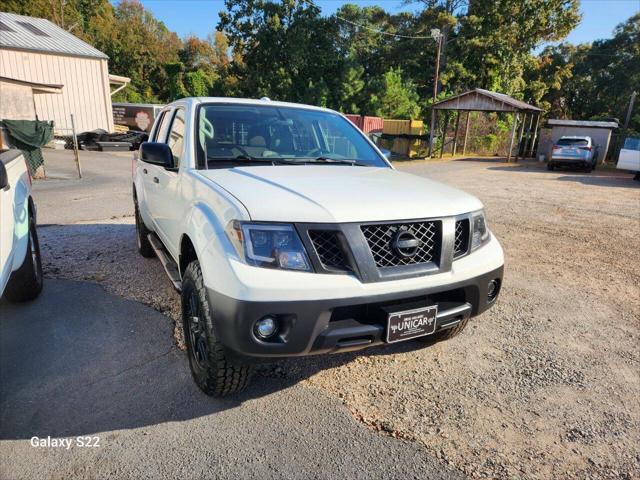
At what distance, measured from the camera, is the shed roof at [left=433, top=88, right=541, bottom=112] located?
22297mm

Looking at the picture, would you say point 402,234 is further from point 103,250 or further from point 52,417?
point 103,250

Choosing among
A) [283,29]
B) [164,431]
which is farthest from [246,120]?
[283,29]

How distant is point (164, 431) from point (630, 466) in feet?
8.27

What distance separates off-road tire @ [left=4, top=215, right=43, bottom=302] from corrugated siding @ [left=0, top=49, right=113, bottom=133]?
22720mm

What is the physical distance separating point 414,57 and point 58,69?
27.7 metres

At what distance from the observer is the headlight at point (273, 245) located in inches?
85.4

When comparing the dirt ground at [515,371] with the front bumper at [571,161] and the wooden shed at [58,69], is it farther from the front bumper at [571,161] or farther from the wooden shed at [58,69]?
the wooden shed at [58,69]

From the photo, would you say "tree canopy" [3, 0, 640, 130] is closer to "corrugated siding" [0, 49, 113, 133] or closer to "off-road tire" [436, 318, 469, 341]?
"corrugated siding" [0, 49, 113, 133]

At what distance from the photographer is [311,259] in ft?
7.14

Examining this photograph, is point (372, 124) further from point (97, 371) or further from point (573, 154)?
point (97, 371)

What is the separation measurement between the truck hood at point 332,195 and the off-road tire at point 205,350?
0.59 metres

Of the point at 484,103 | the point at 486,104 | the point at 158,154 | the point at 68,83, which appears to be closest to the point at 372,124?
the point at 484,103

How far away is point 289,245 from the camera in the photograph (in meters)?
2.19

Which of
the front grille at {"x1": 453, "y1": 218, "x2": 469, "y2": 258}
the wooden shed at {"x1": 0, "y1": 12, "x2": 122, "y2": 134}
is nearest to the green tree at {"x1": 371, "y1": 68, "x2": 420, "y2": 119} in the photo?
the wooden shed at {"x1": 0, "y1": 12, "x2": 122, "y2": 134}
